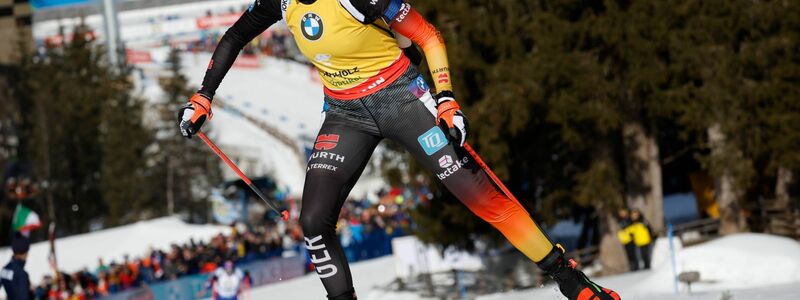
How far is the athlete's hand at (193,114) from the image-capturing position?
7133mm

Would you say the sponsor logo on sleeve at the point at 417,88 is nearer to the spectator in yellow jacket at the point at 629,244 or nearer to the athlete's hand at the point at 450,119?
the athlete's hand at the point at 450,119

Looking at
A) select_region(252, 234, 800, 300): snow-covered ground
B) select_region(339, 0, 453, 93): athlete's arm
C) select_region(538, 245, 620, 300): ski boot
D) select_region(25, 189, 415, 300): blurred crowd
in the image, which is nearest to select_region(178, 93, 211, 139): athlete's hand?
select_region(339, 0, 453, 93): athlete's arm

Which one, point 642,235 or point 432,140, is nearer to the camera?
point 432,140

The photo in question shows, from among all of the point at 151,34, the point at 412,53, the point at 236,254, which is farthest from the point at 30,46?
the point at 412,53

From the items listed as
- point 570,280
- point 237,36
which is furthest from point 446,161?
point 237,36

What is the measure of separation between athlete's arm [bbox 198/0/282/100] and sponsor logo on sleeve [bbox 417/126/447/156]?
1.16 meters

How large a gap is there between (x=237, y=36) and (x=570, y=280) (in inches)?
98.2

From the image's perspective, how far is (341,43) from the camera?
22.1 ft

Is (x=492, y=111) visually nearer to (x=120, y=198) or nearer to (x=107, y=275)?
(x=107, y=275)

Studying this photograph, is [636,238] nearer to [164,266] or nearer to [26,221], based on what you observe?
[164,266]

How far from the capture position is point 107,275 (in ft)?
96.4

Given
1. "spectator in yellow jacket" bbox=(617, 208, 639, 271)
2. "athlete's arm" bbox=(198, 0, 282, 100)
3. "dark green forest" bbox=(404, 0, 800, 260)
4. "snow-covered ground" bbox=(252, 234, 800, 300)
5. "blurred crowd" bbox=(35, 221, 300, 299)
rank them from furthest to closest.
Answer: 1. "blurred crowd" bbox=(35, 221, 300, 299)
2. "dark green forest" bbox=(404, 0, 800, 260)
3. "spectator in yellow jacket" bbox=(617, 208, 639, 271)
4. "snow-covered ground" bbox=(252, 234, 800, 300)
5. "athlete's arm" bbox=(198, 0, 282, 100)

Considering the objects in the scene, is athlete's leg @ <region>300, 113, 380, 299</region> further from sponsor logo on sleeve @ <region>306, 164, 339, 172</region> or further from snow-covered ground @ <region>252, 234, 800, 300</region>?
snow-covered ground @ <region>252, 234, 800, 300</region>

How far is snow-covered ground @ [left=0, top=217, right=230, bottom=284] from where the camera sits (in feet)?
132
